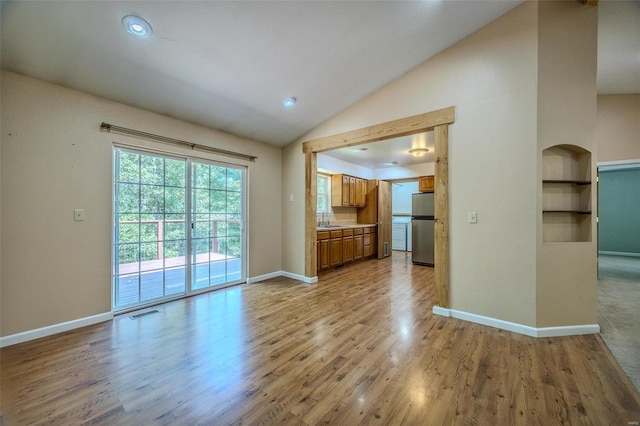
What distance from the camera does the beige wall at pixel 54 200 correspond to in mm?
2395

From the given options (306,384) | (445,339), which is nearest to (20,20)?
(306,384)

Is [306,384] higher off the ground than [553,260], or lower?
lower

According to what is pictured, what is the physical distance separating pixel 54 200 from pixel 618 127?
812cm

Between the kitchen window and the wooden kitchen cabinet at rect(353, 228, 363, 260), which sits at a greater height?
the kitchen window

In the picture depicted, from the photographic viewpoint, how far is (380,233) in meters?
6.98

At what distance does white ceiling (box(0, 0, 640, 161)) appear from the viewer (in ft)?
7.09

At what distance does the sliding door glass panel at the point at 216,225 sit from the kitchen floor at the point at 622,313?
454 cm

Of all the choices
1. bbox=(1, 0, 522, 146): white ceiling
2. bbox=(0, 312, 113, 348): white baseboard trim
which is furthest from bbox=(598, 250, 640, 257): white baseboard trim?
bbox=(0, 312, 113, 348): white baseboard trim

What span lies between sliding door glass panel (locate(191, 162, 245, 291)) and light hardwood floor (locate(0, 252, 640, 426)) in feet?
2.99

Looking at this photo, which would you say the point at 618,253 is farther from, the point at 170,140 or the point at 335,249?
the point at 170,140

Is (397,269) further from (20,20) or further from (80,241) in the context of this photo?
(20,20)

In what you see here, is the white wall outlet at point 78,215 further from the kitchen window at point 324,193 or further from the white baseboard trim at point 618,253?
the white baseboard trim at point 618,253

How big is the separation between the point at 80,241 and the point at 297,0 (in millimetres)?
3265

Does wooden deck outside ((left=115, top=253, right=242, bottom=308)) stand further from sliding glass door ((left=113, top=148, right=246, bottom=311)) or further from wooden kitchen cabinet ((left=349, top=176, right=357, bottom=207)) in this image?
wooden kitchen cabinet ((left=349, top=176, right=357, bottom=207))
